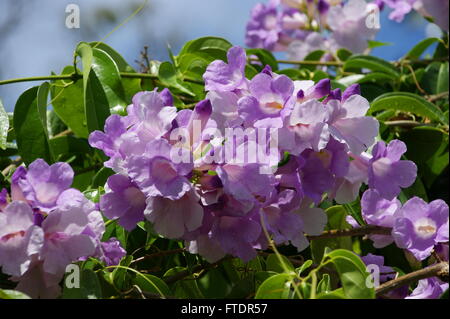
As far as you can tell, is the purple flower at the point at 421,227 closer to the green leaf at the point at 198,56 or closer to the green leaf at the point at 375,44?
Answer: the green leaf at the point at 198,56

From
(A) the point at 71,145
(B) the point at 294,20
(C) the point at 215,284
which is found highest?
(B) the point at 294,20

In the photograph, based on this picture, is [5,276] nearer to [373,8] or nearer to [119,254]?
[119,254]

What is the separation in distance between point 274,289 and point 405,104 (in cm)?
62

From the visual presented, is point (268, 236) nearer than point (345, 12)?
Yes

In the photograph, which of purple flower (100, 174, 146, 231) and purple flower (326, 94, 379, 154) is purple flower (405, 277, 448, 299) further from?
purple flower (100, 174, 146, 231)

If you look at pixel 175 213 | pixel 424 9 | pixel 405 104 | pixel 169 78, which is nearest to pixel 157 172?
pixel 175 213

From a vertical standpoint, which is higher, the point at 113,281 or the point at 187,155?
the point at 187,155

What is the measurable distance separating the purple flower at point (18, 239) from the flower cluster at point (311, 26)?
1.14 metres

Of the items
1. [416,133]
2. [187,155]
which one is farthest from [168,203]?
[416,133]

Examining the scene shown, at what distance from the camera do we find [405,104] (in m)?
1.21

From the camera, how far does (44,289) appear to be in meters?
0.71

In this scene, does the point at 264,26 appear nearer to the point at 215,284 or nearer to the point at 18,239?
the point at 215,284

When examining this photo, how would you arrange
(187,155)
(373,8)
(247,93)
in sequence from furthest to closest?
(373,8) → (247,93) → (187,155)

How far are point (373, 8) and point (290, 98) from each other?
1103mm
